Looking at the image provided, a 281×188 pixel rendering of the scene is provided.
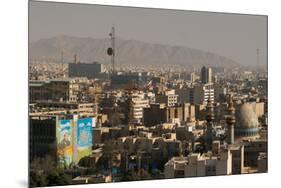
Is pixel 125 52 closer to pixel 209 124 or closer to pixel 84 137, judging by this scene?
pixel 84 137

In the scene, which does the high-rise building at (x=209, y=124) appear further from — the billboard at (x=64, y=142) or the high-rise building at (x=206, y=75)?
the billboard at (x=64, y=142)

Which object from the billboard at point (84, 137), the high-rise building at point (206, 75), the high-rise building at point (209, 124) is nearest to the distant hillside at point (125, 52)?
the high-rise building at point (206, 75)

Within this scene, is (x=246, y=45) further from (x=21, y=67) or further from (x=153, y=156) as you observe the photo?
(x=21, y=67)

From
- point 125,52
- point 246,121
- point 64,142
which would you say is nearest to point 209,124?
point 246,121

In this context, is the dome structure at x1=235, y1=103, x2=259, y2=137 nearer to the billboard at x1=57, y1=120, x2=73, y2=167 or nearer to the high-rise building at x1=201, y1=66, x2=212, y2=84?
the high-rise building at x1=201, y1=66, x2=212, y2=84

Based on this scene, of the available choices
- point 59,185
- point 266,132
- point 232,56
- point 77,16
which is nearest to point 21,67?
point 77,16

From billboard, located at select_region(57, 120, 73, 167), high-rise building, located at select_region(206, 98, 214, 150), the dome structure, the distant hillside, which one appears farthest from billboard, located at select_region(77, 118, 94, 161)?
the dome structure
